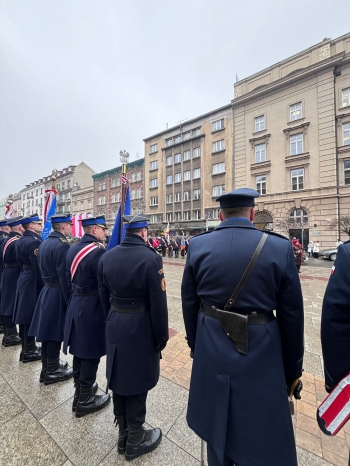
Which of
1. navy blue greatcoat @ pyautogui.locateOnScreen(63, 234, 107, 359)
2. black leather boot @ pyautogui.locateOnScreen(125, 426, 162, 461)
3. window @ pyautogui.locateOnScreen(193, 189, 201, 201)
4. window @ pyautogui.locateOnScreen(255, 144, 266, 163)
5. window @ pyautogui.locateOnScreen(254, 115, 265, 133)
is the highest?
window @ pyautogui.locateOnScreen(254, 115, 265, 133)

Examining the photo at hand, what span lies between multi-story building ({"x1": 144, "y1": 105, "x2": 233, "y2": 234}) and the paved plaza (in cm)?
2593

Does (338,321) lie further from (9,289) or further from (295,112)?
(295,112)

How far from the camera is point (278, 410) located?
55.9 inches

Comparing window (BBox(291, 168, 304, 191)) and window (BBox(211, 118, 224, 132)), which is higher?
window (BBox(211, 118, 224, 132))

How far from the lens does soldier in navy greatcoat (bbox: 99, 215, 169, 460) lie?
211 centimetres

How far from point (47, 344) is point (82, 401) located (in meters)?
1.08

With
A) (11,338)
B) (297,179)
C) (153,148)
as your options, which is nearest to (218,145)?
(297,179)

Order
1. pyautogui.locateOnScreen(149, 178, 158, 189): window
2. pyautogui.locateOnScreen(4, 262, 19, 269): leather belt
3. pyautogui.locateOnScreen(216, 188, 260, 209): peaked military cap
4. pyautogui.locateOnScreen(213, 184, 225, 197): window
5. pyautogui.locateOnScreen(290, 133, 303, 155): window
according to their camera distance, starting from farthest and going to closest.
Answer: pyautogui.locateOnScreen(149, 178, 158, 189): window
pyautogui.locateOnScreen(213, 184, 225, 197): window
pyautogui.locateOnScreen(290, 133, 303, 155): window
pyautogui.locateOnScreen(4, 262, 19, 269): leather belt
pyautogui.locateOnScreen(216, 188, 260, 209): peaked military cap

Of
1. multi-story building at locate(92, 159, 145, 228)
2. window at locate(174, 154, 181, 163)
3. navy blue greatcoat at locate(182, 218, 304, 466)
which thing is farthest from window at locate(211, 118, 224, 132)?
navy blue greatcoat at locate(182, 218, 304, 466)

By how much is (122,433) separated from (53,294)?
1.99 metres

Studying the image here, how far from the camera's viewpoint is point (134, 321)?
2158 millimetres

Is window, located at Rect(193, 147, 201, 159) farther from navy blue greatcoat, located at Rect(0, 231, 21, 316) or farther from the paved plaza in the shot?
the paved plaza

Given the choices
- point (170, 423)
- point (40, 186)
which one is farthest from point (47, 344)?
point (40, 186)

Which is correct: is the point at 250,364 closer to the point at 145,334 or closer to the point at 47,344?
the point at 145,334
